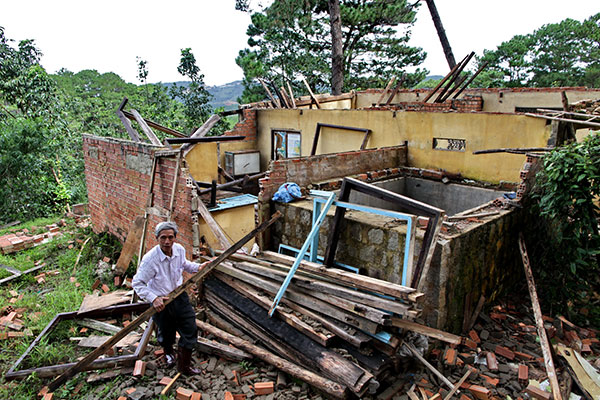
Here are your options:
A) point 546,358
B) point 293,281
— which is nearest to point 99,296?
point 293,281

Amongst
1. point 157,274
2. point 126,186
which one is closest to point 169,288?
point 157,274

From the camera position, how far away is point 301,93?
21.7 m

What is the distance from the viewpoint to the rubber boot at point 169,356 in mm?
4520

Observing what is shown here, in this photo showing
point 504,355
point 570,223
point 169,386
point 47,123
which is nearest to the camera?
point 169,386

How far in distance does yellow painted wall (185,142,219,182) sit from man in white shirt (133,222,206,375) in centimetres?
529

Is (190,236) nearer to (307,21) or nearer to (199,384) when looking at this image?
(199,384)

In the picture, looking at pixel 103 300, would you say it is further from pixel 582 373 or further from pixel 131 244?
pixel 582 373

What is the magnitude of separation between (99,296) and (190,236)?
206cm

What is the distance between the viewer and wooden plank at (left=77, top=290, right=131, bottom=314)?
6.00 m

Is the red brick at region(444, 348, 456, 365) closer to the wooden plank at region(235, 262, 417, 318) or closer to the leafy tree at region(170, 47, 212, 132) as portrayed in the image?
the wooden plank at region(235, 262, 417, 318)

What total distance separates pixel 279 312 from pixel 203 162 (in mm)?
5994

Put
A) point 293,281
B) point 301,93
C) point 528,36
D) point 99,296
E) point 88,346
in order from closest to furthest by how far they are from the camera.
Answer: point 293,281 → point 88,346 → point 99,296 → point 301,93 → point 528,36

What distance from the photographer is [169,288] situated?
4.29 metres

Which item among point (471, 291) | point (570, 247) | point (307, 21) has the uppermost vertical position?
point (307, 21)
